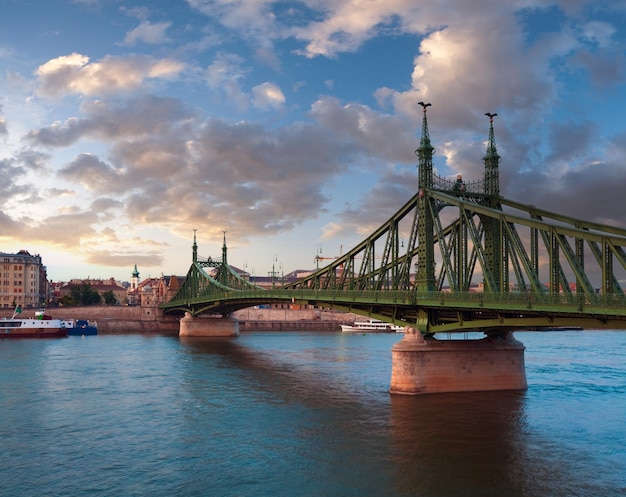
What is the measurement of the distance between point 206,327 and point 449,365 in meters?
87.8

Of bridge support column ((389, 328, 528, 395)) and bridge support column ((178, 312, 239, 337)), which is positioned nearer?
bridge support column ((389, 328, 528, 395))

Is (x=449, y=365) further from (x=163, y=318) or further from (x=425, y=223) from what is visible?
(x=163, y=318)

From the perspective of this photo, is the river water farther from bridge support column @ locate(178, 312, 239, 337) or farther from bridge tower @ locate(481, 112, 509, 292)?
bridge support column @ locate(178, 312, 239, 337)

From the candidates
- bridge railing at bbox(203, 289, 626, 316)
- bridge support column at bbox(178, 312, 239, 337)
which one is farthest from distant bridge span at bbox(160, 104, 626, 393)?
bridge support column at bbox(178, 312, 239, 337)

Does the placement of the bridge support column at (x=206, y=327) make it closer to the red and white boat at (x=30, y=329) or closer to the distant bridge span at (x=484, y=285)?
the red and white boat at (x=30, y=329)

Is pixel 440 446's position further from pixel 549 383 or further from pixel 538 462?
pixel 549 383

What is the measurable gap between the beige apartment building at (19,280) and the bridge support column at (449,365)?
157870mm

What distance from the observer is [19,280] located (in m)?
182

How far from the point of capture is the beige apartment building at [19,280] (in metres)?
179

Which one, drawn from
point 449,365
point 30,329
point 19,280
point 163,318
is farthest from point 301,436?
point 19,280

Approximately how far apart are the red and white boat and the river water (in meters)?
55.1

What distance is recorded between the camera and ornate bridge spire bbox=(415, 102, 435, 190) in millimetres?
52594

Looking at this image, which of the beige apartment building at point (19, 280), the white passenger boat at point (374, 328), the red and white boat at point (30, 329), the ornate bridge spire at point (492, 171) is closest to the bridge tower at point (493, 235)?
the ornate bridge spire at point (492, 171)

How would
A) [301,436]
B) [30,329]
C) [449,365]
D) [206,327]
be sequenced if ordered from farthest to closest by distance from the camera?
[206,327]
[30,329]
[449,365]
[301,436]
